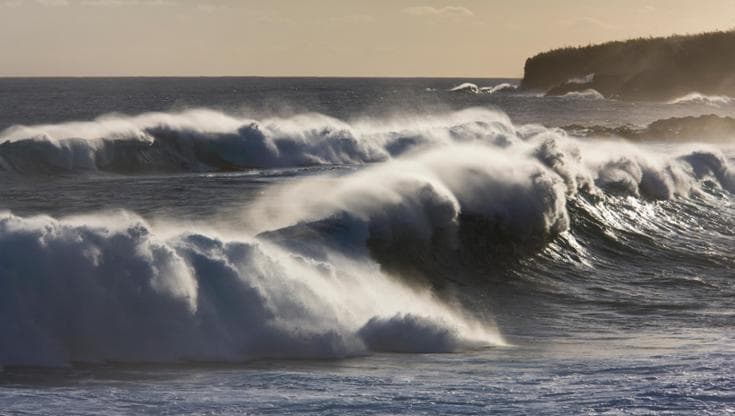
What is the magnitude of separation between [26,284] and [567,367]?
558cm

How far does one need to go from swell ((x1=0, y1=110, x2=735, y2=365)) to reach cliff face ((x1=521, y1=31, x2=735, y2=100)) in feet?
303

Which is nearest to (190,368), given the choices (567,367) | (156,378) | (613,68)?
(156,378)

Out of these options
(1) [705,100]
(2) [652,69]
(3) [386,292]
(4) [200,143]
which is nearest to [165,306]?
(3) [386,292]

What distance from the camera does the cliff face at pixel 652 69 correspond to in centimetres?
11875

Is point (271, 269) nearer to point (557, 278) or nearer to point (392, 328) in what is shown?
point (392, 328)

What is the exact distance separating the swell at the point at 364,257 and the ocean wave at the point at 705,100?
75.0 m

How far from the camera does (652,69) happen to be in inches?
4958

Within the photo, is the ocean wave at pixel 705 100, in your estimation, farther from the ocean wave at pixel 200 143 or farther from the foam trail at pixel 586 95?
the ocean wave at pixel 200 143

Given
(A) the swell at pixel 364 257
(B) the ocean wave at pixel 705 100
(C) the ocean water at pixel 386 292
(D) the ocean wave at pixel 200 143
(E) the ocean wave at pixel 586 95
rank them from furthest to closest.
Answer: (E) the ocean wave at pixel 586 95, (B) the ocean wave at pixel 705 100, (D) the ocean wave at pixel 200 143, (A) the swell at pixel 364 257, (C) the ocean water at pixel 386 292

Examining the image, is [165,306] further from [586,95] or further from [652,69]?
[652,69]

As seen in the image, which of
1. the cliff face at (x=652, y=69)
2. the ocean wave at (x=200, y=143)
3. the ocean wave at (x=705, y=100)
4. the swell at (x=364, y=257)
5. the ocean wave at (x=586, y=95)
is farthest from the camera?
the ocean wave at (x=586, y=95)

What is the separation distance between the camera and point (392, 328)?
1320 centimetres

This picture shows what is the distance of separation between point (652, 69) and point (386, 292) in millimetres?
115558

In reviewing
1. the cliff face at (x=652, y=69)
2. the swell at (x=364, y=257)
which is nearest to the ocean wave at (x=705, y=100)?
the cliff face at (x=652, y=69)
